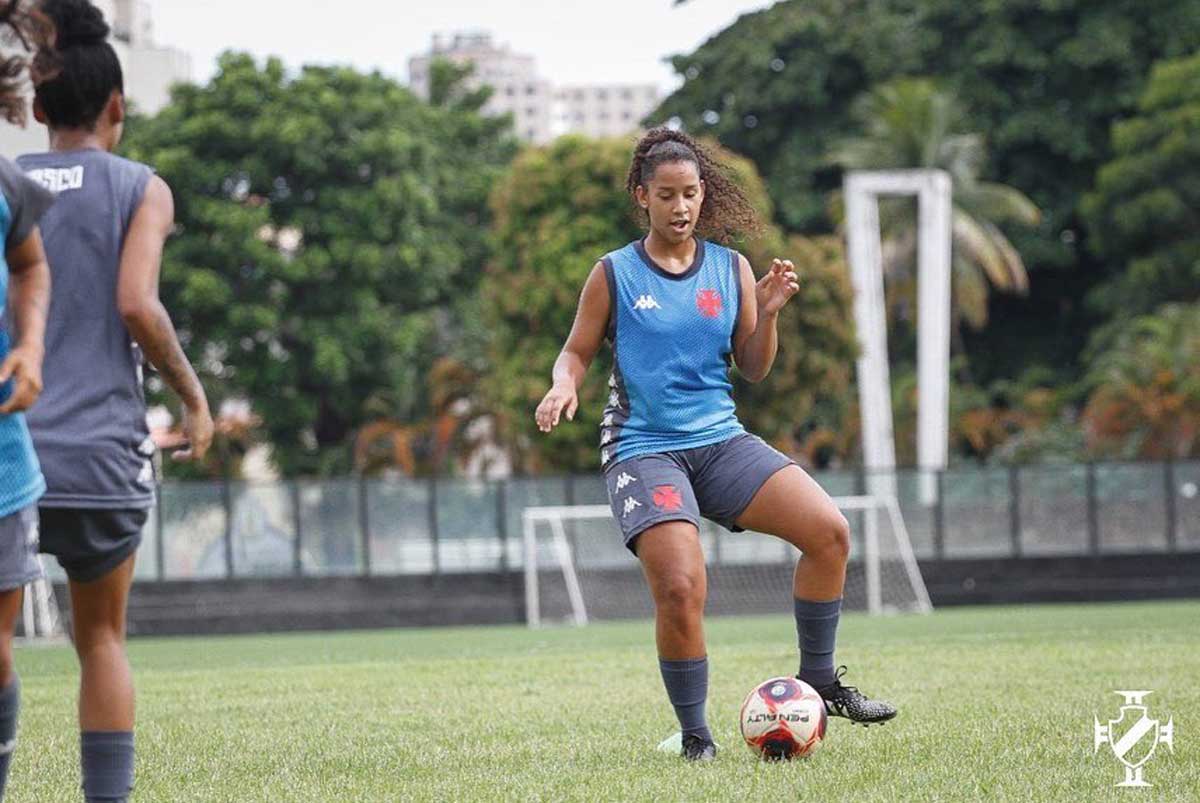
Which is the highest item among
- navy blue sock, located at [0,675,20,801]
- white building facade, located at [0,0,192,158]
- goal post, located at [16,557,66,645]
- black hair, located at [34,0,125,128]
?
white building facade, located at [0,0,192,158]

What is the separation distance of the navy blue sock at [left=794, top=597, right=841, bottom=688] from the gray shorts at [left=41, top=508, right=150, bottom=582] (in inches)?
113

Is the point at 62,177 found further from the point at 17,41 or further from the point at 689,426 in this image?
the point at 689,426

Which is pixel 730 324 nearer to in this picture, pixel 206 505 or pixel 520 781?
pixel 520 781

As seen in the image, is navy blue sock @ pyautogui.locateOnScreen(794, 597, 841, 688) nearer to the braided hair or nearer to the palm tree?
the braided hair

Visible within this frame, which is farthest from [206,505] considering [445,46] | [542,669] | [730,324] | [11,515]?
[445,46]

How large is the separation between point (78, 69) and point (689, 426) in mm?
2719

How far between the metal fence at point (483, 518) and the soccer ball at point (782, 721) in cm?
2090

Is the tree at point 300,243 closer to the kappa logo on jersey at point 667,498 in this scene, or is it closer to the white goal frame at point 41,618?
the white goal frame at point 41,618

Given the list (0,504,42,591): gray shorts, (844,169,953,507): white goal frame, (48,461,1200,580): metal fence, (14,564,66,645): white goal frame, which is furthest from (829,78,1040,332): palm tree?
(0,504,42,591): gray shorts

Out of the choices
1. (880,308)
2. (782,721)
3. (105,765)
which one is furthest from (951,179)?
(105,765)

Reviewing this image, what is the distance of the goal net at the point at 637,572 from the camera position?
2752cm

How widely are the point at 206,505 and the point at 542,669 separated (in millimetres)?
15684

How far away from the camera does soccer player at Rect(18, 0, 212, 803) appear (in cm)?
496

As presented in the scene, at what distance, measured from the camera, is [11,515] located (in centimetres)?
458
